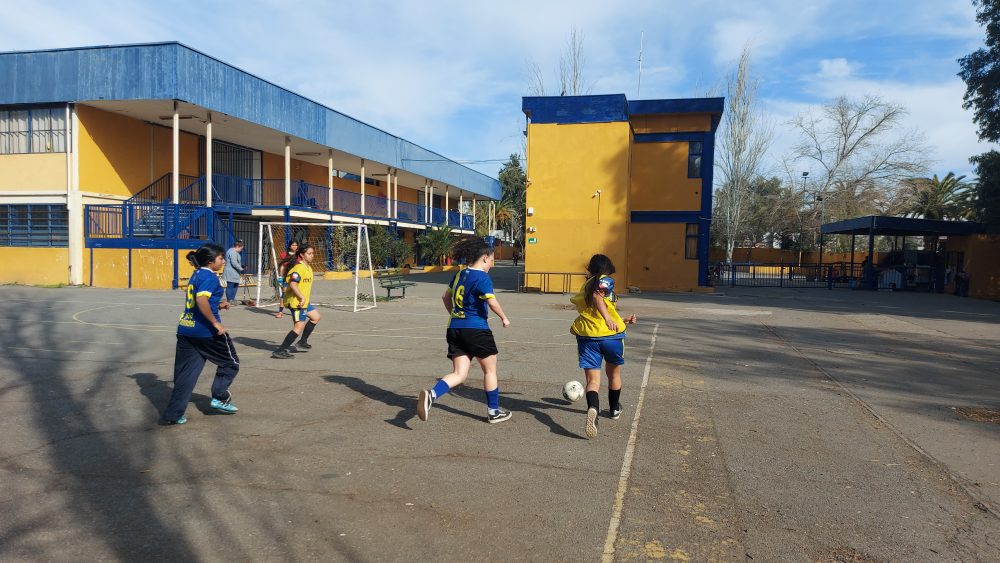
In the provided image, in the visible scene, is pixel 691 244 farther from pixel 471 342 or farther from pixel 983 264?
pixel 471 342

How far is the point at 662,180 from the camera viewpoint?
1076 inches

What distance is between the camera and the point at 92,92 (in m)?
22.0

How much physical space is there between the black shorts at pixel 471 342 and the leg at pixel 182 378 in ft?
7.22

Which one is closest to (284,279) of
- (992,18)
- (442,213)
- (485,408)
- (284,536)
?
(485,408)

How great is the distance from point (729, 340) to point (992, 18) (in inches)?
758

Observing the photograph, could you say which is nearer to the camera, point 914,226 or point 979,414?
point 979,414

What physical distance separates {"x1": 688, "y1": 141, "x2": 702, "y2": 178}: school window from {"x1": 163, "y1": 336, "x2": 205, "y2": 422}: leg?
80.2 feet

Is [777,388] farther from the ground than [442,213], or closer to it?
closer to it

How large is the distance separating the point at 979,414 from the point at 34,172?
90.0 feet

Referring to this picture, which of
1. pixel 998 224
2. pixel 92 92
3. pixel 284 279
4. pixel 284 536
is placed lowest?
pixel 284 536

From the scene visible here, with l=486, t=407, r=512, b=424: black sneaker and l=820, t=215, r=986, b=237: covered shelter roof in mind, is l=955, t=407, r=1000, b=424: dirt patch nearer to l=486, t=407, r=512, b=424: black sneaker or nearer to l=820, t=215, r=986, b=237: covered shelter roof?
l=486, t=407, r=512, b=424: black sneaker

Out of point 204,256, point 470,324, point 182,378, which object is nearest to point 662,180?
point 470,324

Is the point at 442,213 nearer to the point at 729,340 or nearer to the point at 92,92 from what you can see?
the point at 92,92

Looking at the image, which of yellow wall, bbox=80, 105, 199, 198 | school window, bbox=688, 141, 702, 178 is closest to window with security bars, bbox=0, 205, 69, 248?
yellow wall, bbox=80, 105, 199, 198
